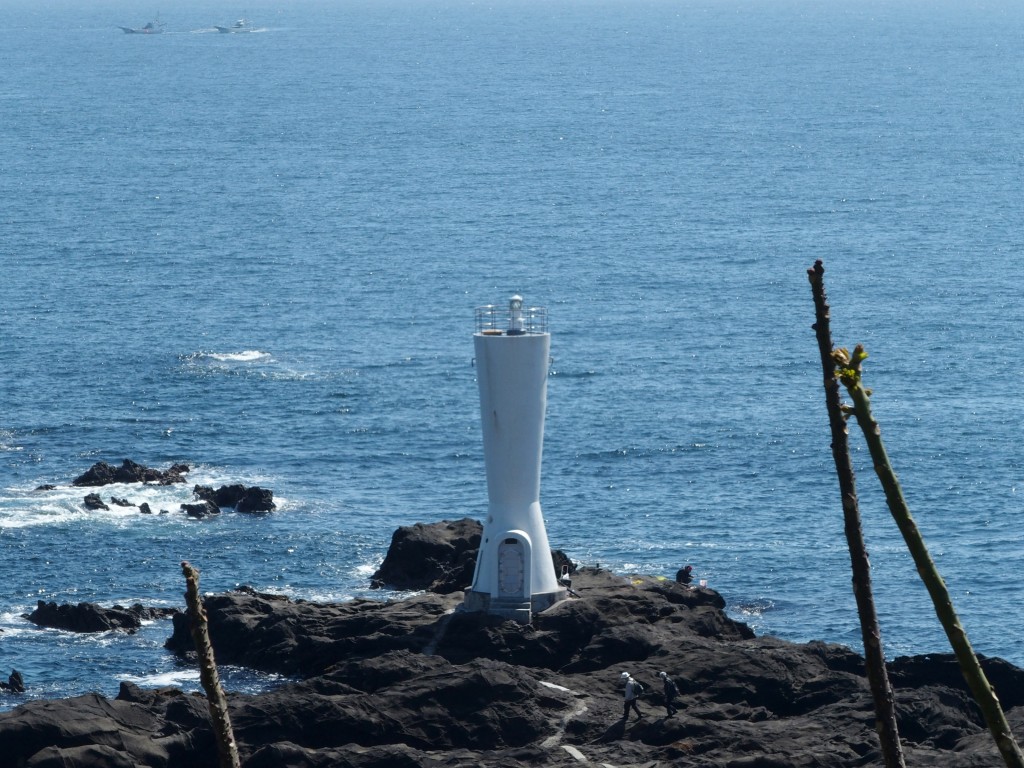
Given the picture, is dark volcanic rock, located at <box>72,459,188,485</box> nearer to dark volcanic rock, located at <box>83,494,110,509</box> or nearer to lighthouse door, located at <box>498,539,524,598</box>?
dark volcanic rock, located at <box>83,494,110,509</box>

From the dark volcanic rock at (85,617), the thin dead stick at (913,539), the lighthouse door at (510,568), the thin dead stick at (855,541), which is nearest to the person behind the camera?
the thin dead stick at (913,539)

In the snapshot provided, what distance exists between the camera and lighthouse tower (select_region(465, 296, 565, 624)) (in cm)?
4806

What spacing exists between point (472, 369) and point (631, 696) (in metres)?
55.5

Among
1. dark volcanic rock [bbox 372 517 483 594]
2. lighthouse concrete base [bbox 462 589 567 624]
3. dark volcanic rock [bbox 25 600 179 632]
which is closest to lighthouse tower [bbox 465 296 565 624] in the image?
lighthouse concrete base [bbox 462 589 567 624]

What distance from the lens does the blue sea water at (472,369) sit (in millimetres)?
65938

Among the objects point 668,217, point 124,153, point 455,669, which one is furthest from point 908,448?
point 124,153

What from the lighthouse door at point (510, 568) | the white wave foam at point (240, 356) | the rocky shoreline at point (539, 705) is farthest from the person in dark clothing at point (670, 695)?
the white wave foam at point (240, 356)

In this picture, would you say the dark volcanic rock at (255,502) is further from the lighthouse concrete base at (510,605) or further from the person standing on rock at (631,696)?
the person standing on rock at (631,696)

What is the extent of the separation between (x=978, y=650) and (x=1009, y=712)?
14343 mm

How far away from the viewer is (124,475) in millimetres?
75062

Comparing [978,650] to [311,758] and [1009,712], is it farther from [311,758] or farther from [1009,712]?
[311,758]

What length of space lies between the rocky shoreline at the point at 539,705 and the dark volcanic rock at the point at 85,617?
8423 millimetres

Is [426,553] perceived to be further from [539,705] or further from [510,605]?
[539,705]

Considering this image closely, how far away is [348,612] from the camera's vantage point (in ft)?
173
